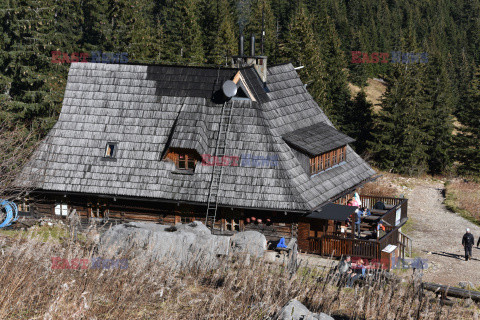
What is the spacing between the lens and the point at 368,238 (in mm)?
23422

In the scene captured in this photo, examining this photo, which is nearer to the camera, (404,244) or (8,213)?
(8,213)

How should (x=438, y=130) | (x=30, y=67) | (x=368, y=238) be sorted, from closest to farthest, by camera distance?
(x=368, y=238) → (x=30, y=67) → (x=438, y=130)

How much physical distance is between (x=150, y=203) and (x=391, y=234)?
9.34 m

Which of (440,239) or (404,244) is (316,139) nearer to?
(404,244)

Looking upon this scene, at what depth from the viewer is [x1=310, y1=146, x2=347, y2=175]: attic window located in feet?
74.3

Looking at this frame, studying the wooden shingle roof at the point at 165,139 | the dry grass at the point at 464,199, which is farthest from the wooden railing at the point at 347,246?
the dry grass at the point at 464,199

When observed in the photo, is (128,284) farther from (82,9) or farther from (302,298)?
(82,9)

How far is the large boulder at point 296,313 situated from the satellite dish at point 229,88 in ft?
46.2

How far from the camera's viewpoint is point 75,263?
870cm

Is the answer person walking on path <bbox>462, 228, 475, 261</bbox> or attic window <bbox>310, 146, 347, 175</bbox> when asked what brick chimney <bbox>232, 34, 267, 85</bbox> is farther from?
person walking on path <bbox>462, 228, 475, 261</bbox>

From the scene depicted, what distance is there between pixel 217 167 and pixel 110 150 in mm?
4409

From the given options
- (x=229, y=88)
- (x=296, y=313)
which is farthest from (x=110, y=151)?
(x=296, y=313)

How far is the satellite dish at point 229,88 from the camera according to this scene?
22.1 m

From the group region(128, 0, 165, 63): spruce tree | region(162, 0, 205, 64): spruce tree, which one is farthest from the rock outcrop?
region(162, 0, 205, 64): spruce tree
